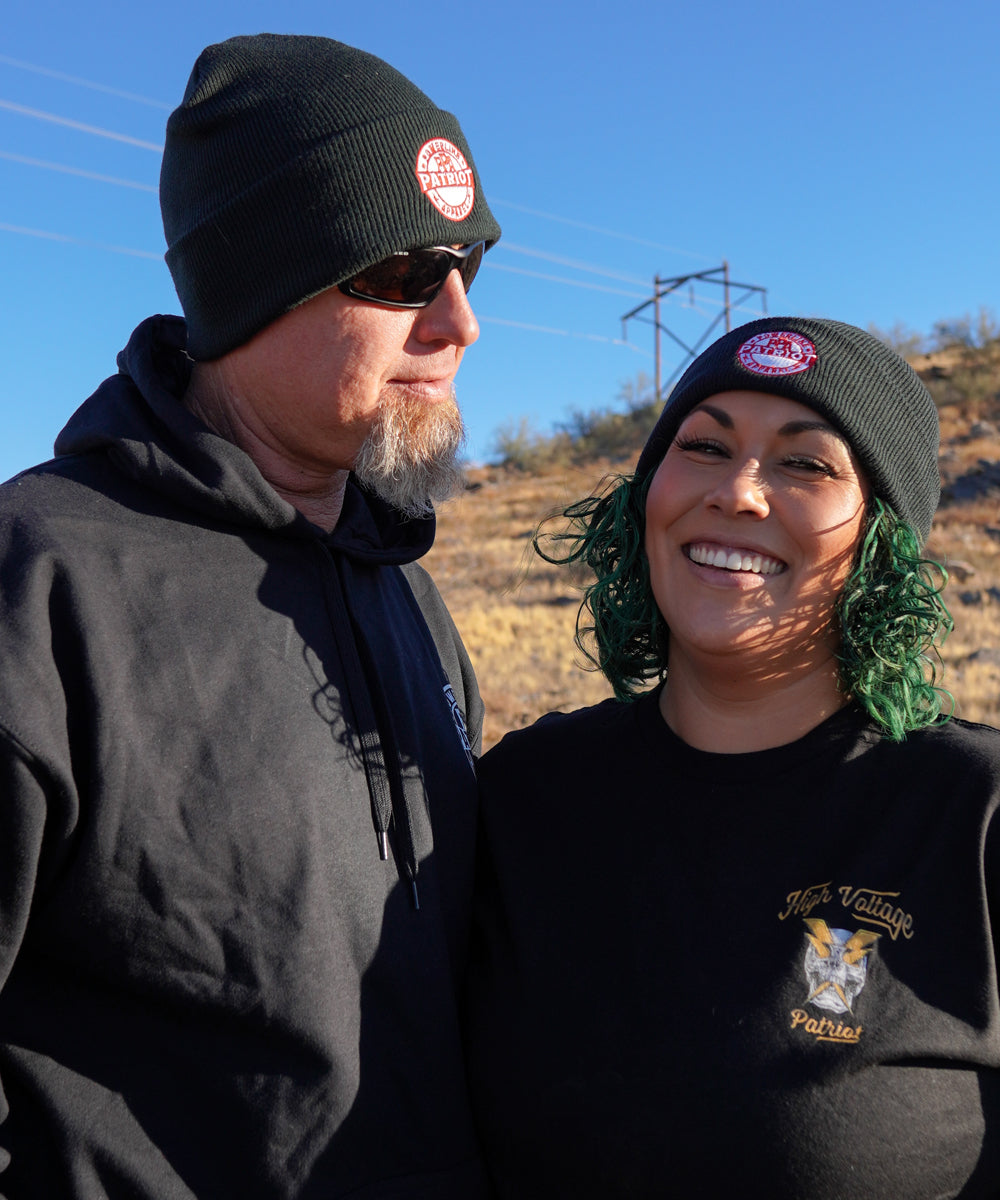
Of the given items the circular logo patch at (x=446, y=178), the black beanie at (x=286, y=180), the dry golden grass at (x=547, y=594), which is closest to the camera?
the black beanie at (x=286, y=180)

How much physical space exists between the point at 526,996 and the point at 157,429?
4.78ft

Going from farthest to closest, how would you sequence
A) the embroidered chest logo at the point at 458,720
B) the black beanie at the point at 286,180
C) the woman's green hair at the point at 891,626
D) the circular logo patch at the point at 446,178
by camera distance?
1. the embroidered chest logo at the point at 458,720
2. the circular logo patch at the point at 446,178
3. the black beanie at the point at 286,180
4. the woman's green hair at the point at 891,626

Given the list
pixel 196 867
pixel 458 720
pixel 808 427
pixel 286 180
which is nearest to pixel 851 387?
pixel 808 427

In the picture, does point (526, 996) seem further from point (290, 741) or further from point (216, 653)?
point (216, 653)

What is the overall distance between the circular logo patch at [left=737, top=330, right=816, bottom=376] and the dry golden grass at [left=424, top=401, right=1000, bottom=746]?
0.74 meters

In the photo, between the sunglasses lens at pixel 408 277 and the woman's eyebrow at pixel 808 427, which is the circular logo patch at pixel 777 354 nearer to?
the woman's eyebrow at pixel 808 427

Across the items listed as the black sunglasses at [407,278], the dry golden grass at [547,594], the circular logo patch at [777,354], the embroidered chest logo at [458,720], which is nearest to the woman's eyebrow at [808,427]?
the circular logo patch at [777,354]

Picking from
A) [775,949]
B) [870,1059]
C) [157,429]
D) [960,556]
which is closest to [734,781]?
[775,949]

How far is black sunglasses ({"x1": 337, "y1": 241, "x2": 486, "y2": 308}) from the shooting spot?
2.63 m

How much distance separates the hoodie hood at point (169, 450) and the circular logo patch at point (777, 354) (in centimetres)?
98

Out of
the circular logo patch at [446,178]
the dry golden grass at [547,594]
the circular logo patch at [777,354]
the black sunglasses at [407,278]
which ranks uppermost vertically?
the circular logo patch at [446,178]

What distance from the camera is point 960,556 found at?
2119 cm

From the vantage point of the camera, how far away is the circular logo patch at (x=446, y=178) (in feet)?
8.91

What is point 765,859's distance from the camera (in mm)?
2301
